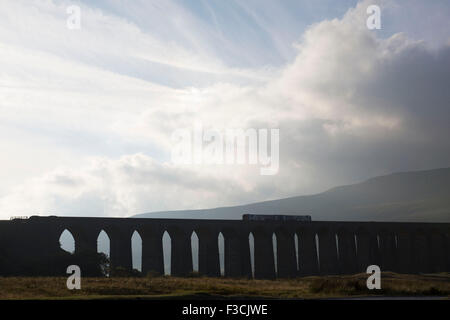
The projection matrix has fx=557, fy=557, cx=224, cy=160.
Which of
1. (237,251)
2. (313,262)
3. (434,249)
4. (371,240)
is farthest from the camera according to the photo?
(434,249)

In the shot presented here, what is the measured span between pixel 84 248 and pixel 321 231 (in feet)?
170

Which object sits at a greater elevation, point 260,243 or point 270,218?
point 270,218

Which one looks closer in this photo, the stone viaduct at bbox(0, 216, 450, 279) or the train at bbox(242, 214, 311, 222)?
the stone viaduct at bbox(0, 216, 450, 279)

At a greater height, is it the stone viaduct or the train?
the train

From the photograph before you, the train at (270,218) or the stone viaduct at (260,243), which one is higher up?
the train at (270,218)

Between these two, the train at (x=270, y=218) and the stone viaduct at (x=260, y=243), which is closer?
the stone viaduct at (x=260, y=243)

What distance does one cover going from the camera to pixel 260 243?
357 ft

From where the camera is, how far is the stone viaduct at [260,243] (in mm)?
86438

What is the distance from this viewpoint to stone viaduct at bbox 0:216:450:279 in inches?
3403

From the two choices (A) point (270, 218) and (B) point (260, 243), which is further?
(A) point (270, 218)
